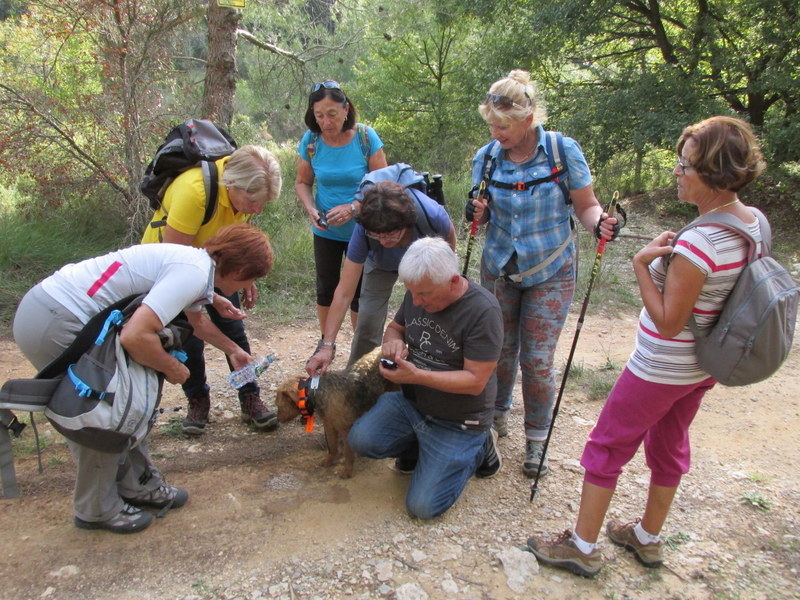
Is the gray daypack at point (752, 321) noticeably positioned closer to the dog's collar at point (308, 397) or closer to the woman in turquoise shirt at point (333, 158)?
the dog's collar at point (308, 397)

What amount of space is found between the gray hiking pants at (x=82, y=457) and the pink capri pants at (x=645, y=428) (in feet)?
7.06

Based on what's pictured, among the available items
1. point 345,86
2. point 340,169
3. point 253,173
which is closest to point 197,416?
point 253,173

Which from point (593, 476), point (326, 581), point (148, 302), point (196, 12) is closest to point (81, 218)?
point (196, 12)

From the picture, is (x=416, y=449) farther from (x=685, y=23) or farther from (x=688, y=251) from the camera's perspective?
(x=685, y=23)

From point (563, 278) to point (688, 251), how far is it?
1.08 metres

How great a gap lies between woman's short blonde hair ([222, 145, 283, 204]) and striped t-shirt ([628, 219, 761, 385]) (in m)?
1.94

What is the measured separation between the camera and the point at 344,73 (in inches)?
656

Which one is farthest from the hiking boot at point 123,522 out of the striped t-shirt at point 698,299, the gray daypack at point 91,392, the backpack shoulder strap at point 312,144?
the backpack shoulder strap at point 312,144

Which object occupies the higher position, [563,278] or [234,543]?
[563,278]

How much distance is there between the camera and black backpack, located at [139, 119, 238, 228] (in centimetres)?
295

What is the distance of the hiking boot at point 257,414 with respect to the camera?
3701mm

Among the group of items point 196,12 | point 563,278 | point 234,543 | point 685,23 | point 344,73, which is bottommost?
point 234,543

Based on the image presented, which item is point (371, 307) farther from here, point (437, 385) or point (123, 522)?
A: point (123, 522)

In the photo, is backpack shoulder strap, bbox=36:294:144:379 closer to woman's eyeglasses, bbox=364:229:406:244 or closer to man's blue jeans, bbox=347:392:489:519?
woman's eyeglasses, bbox=364:229:406:244
